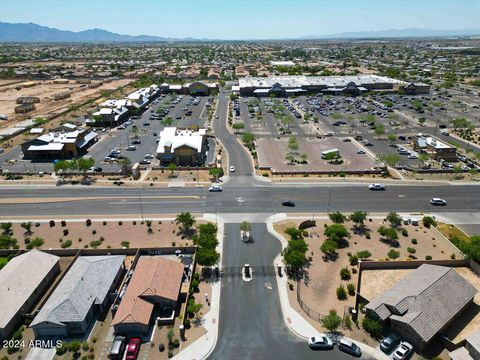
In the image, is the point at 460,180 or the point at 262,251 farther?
the point at 460,180

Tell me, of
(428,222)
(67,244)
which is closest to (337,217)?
(428,222)

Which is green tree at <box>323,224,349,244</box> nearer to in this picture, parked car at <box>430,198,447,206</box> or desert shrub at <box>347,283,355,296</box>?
desert shrub at <box>347,283,355,296</box>

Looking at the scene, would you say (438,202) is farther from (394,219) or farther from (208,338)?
(208,338)

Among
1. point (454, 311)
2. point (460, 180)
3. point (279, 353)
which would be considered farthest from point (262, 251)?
point (460, 180)

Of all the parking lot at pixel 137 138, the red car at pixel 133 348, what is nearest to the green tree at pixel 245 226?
the red car at pixel 133 348

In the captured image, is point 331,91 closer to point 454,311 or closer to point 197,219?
point 197,219

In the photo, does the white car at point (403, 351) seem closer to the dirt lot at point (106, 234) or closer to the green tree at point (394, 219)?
the green tree at point (394, 219)

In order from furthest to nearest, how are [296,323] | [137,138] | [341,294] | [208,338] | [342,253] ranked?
1. [137,138]
2. [342,253]
3. [341,294]
4. [296,323]
5. [208,338]
